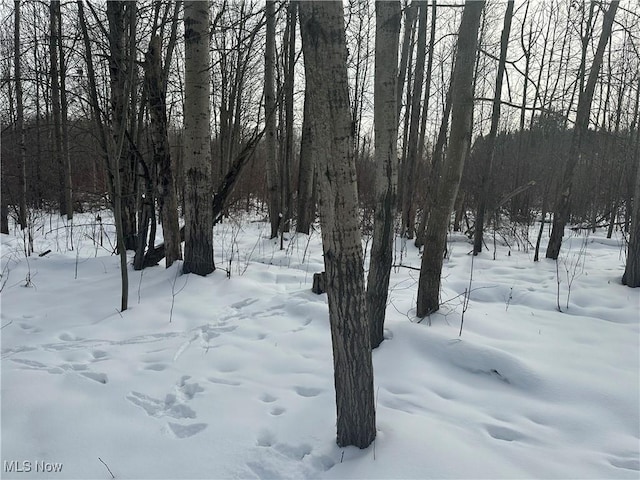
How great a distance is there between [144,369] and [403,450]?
6.15ft

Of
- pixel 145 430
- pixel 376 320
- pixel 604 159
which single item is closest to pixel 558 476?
pixel 376 320

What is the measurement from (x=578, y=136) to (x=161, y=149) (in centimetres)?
650

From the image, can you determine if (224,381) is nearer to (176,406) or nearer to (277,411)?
(176,406)

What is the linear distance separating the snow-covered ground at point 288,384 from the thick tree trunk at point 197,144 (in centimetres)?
34

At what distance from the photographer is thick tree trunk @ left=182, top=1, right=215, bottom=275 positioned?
4504mm

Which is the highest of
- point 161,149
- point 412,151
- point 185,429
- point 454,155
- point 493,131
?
point 493,131

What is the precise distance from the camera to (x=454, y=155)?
11.0ft

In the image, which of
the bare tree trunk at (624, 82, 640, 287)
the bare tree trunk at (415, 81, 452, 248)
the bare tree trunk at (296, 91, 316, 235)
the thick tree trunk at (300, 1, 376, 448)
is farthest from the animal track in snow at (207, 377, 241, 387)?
the bare tree trunk at (296, 91, 316, 235)

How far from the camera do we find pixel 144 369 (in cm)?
280

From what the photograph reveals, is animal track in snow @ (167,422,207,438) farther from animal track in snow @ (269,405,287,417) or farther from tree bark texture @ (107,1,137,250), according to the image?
tree bark texture @ (107,1,137,250)

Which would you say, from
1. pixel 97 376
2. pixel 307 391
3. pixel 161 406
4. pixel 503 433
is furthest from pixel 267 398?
pixel 503 433

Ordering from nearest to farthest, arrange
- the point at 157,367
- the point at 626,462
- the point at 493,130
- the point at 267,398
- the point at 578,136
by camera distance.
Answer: the point at 626,462, the point at 267,398, the point at 157,367, the point at 578,136, the point at 493,130

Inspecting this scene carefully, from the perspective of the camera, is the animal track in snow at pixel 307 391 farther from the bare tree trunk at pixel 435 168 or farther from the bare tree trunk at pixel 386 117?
the bare tree trunk at pixel 435 168

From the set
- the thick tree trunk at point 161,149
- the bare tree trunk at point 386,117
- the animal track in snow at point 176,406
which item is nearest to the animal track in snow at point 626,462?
the bare tree trunk at point 386,117
